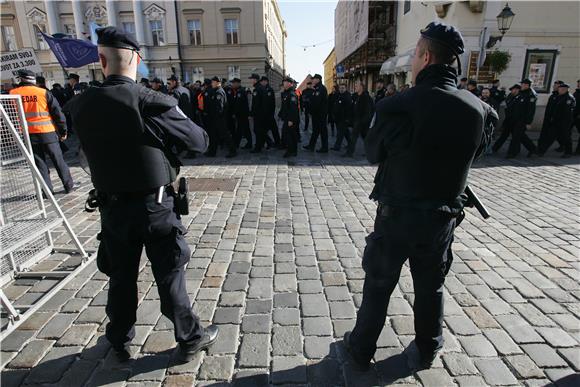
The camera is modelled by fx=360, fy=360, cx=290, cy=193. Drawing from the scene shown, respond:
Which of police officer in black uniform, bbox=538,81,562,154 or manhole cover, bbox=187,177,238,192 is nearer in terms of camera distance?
manhole cover, bbox=187,177,238,192

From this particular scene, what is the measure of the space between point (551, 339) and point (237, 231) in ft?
11.2

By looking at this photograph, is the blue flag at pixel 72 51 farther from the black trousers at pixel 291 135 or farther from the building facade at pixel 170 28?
the building facade at pixel 170 28

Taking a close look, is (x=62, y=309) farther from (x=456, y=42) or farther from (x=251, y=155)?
(x=251, y=155)

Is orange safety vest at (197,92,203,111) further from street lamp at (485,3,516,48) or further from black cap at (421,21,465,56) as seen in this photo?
street lamp at (485,3,516,48)

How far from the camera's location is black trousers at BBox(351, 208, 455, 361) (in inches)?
80.0

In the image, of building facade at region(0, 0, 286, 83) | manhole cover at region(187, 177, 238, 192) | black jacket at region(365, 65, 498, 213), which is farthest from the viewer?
building facade at region(0, 0, 286, 83)

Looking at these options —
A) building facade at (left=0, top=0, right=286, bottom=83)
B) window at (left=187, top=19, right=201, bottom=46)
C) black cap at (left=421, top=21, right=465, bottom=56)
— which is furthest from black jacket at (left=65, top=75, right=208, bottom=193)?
window at (left=187, top=19, right=201, bottom=46)

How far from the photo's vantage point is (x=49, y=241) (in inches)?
158

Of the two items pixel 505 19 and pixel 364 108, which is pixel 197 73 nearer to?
pixel 505 19

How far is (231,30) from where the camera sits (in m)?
33.9

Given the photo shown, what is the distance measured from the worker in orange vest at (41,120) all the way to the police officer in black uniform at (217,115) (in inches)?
150

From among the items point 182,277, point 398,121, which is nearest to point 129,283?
point 182,277

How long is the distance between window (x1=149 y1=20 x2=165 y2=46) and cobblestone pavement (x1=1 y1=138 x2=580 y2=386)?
32.8 m

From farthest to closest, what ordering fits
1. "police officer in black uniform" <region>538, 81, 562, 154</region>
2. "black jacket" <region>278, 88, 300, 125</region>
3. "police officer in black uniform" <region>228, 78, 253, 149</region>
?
"police officer in black uniform" <region>228, 78, 253, 149</region> < "police officer in black uniform" <region>538, 81, 562, 154</region> < "black jacket" <region>278, 88, 300, 125</region>
